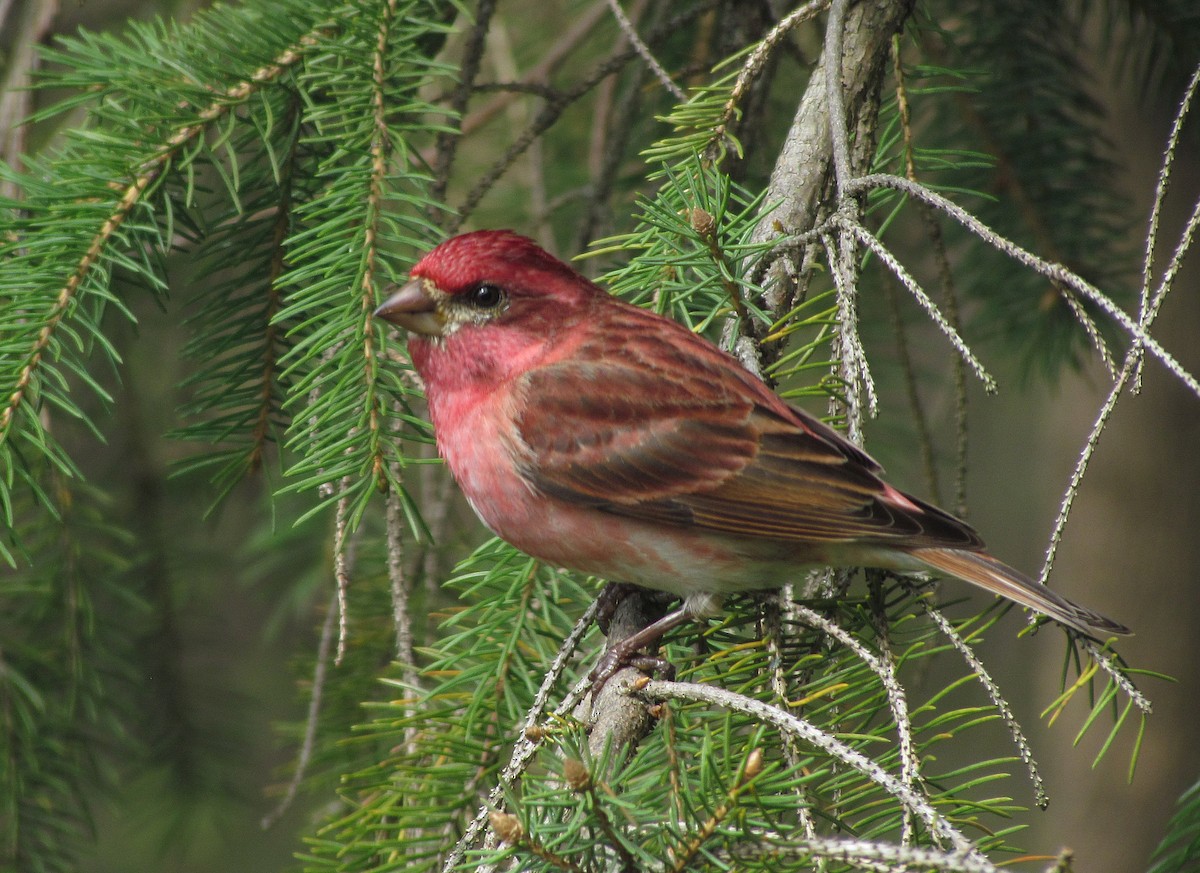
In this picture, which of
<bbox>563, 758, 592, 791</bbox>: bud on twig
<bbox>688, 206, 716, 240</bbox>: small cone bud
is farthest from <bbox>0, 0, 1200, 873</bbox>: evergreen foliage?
<bbox>688, 206, 716, 240</bbox>: small cone bud

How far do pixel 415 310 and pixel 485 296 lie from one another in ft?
0.70

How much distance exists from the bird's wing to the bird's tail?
0.12ft

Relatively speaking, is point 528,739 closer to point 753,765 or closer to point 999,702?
point 753,765

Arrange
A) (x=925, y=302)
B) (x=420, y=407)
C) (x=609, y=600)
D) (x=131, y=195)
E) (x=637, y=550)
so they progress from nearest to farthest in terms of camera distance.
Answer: (x=925, y=302)
(x=131, y=195)
(x=637, y=550)
(x=609, y=600)
(x=420, y=407)

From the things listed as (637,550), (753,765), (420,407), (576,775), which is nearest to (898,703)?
(753,765)

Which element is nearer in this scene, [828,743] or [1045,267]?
[828,743]

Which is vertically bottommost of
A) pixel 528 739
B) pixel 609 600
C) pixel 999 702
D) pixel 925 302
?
pixel 609 600

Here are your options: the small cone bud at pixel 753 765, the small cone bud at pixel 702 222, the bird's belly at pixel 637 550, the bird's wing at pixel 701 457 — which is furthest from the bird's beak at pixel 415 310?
the small cone bud at pixel 753 765

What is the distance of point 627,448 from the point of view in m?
2.48

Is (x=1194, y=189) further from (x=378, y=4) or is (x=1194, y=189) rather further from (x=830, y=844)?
(x=830, y=844)

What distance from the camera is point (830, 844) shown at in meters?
1.23

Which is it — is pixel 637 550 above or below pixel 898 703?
below

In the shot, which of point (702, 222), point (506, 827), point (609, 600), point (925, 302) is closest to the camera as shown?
point (506, 827)

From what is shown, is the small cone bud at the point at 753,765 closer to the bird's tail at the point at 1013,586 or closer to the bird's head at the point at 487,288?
the bird's tail at the point at 1013,586
